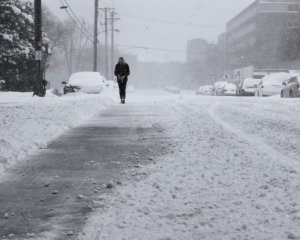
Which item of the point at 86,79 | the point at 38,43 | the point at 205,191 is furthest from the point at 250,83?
the point at 205,191

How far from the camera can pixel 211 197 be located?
4004 mm

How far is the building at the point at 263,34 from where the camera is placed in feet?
271

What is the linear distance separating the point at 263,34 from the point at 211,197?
94114 millimetres

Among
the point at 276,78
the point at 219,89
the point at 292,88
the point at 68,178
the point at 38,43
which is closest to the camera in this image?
the point at 68,178

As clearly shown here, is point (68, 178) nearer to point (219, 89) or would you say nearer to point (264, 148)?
point (264, 148)

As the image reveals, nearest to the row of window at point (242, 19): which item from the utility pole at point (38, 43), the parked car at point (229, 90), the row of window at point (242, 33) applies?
the row of window at point (242, 33)

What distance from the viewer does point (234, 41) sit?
382 feet

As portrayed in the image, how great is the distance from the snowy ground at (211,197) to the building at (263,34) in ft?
214

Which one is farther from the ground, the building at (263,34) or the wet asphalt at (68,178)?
the building at (263,34)

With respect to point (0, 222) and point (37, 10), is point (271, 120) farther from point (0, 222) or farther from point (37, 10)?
point (37, 10)

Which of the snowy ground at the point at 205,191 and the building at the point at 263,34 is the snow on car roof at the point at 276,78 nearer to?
the snowy ground at the point at 205,191

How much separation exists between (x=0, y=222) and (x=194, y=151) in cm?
319

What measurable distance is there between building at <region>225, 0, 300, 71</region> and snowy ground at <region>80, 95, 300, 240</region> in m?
65.3

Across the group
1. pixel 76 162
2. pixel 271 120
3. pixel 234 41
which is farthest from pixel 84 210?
pixel 234 41
